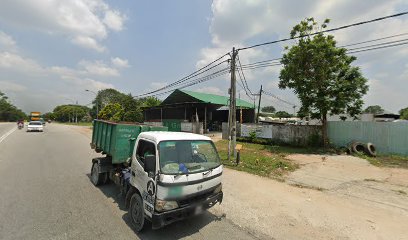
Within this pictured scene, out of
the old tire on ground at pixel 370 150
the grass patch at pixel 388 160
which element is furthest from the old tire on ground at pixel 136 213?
the old tire on ground at pixel 370 150

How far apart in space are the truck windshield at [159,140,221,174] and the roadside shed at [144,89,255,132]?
23409 mm

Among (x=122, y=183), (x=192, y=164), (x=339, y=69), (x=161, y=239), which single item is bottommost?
(x=161, y=239)

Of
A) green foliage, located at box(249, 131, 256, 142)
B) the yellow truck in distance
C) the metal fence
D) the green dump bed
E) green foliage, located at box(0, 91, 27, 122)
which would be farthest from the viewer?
green foliage, located at box(0, 91, 27, 122)

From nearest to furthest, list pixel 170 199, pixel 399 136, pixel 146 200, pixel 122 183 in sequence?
pixel 170 199 < pixel 146 200 < pixel 122 183 < pixel 399 136

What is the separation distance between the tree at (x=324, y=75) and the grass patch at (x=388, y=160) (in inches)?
143

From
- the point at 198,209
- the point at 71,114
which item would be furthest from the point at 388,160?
the point at 71,114

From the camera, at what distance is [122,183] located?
19.1 ft

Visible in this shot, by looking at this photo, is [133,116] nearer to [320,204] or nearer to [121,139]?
[121,139]

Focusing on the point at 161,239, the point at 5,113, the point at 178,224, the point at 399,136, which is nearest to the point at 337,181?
the point at 178,224

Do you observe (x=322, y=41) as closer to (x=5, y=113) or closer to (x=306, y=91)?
(x=306, y=91)

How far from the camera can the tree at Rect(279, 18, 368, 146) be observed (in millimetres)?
15469

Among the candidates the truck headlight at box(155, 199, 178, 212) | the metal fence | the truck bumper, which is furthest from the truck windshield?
the metal fence

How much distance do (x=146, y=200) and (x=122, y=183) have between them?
1.84 metres

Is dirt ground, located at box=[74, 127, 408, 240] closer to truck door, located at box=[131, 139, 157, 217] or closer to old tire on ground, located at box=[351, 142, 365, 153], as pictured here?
truck door, located at box=[131, 139, 157, 217]
